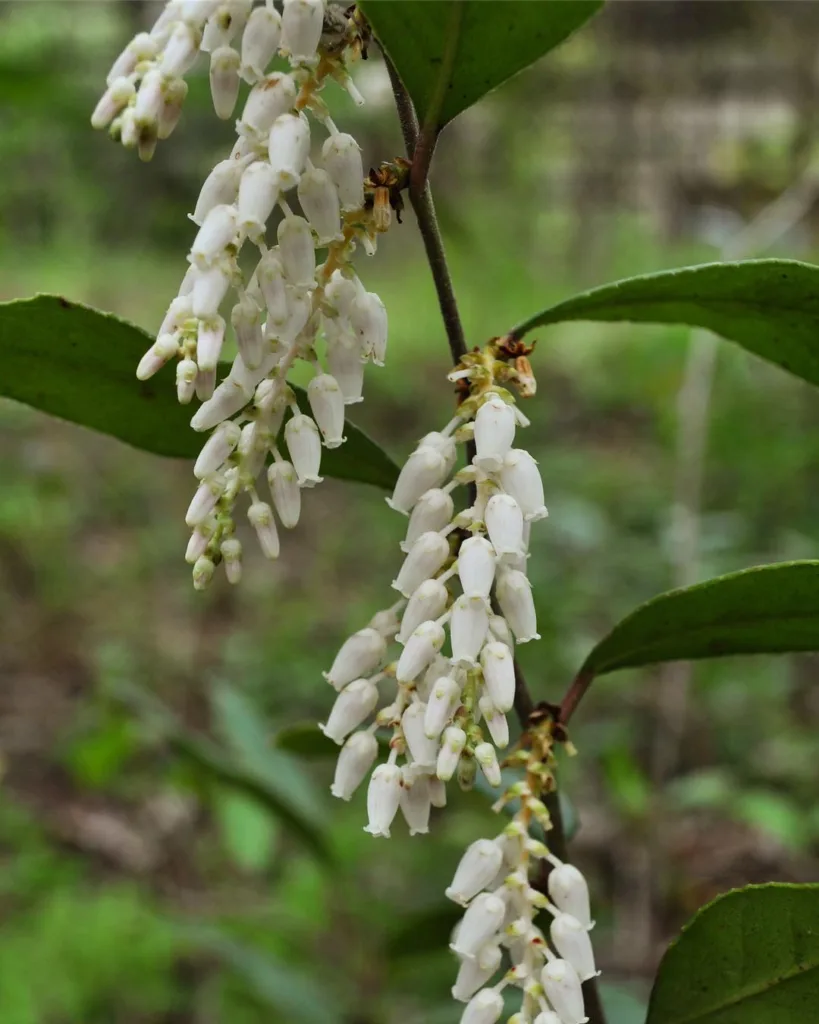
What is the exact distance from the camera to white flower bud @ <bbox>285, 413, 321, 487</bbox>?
84 cm

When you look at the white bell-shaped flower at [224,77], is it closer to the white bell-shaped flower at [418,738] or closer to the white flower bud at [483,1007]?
the white bell-shaped flower at [418,738]

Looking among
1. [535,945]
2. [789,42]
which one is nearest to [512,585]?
[535,945]

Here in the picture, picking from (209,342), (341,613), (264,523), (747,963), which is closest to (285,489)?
(264,523)

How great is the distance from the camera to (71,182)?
7.11 m

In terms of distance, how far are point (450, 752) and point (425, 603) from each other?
120 millimetres

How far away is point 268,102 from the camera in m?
0.75

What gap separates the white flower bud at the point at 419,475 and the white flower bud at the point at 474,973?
39cm

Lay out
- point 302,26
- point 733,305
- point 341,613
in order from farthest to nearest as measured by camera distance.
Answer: point 341,613 → point 733,305 → point 302,26

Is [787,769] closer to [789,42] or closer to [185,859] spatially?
[185,859]

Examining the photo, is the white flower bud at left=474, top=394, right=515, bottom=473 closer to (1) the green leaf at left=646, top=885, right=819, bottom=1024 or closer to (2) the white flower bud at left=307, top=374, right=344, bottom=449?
(2) the white flower bud at left=307, top=374, right=344, bottom=449

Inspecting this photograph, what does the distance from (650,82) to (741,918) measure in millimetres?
9788

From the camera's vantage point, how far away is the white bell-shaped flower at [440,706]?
76 centimetres

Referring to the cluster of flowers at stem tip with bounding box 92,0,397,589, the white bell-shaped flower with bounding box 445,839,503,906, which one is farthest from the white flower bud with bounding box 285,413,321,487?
the white bell-shaped flower with bounding box 445,839,503,906

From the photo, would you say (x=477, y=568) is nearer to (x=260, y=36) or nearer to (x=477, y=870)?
(x=477, y=870)
